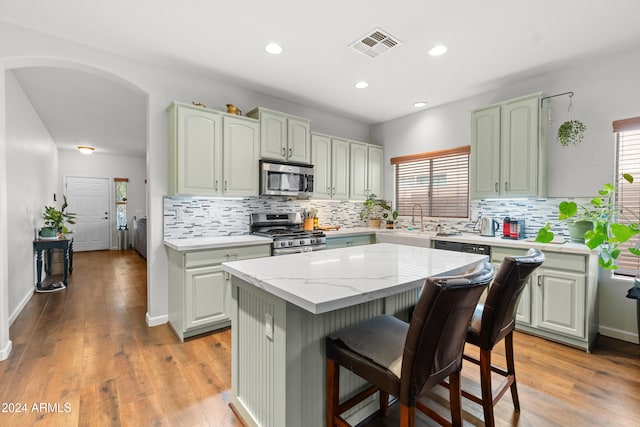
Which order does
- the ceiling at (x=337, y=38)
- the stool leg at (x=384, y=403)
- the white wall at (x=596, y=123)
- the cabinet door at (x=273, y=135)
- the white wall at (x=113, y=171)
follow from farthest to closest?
the white wall at (x=113, y=171) < the cabinet door at (x=273, y=135) < the white wall at (x=596, y=123) < the ceiling at (x=337, y=38) < the stool leg at (x=384, y=403)

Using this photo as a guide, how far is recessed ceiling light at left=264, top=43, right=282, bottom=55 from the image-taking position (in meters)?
2.73

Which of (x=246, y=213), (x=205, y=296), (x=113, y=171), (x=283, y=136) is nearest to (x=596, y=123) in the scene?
(x=283, y=136)

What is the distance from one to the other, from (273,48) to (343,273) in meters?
2.24

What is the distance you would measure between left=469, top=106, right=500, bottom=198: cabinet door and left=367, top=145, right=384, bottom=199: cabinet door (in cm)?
162

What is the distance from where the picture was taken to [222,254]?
296 centimetres

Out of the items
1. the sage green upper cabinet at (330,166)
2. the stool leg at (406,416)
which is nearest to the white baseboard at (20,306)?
the sage green upper cabinet at (330,166)

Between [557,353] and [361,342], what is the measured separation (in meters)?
2.28

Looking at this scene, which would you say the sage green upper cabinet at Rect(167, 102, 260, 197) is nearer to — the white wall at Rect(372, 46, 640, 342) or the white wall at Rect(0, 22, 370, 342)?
the white wall at Rect(0, 22, 370, 342)

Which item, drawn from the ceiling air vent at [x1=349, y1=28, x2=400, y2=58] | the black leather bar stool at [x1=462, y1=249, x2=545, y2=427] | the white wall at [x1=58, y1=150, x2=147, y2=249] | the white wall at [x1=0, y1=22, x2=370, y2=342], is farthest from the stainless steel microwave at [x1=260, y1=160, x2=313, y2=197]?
the white wall at [x1=58, y1=150, x2=147, y2=249]

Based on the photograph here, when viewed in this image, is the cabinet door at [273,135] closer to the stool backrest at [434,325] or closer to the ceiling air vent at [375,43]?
the ceiling air vent at [375,43]

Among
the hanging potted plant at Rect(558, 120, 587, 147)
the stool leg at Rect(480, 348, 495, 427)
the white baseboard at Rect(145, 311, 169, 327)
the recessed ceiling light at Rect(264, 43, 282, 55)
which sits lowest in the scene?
the white baseboard at Rect(145, 311, 169, 327)

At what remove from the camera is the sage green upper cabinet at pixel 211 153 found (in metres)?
3.02

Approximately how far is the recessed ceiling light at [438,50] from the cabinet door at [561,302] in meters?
2.21

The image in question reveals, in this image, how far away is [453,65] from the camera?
10.2 feet
